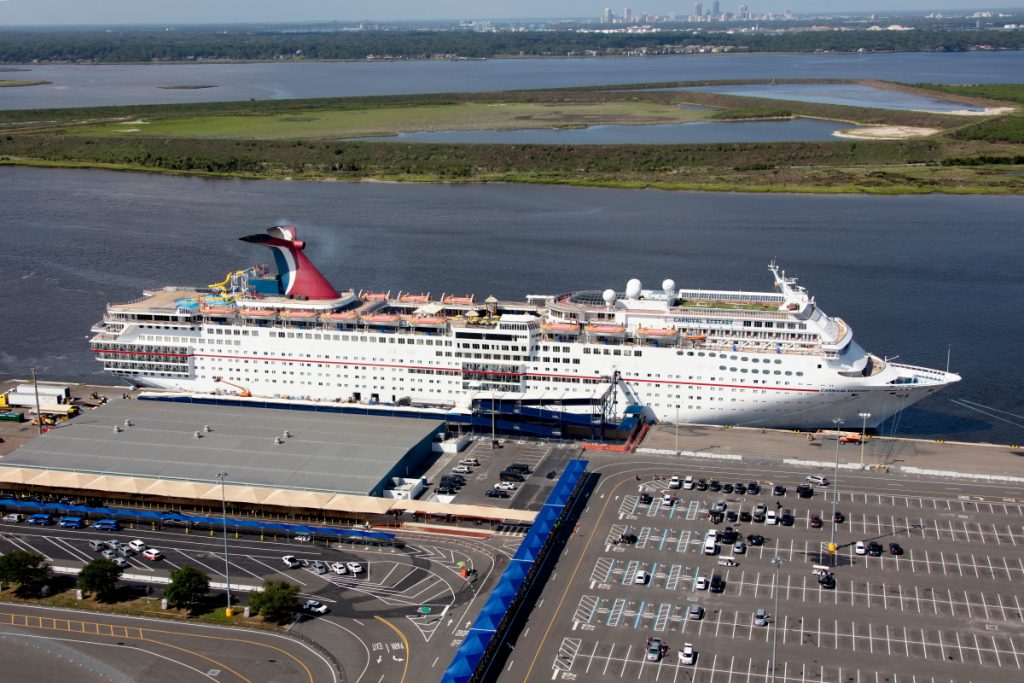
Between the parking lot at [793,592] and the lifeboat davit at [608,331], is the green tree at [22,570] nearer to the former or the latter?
the parking lot at [793,592]

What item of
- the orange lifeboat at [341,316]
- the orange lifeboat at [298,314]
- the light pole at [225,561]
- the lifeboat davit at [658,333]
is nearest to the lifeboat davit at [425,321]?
the orange lifeboat at [341,316]

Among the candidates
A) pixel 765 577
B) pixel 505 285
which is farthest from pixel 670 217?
pixel 765 577

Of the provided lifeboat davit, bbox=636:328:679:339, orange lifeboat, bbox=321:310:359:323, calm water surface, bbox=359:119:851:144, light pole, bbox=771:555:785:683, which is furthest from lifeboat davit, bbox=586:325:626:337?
calm water surface, bbox=359:119:851:144

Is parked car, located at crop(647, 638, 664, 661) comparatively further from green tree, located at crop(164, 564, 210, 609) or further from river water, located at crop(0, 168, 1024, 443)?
river water, located at crop(0, 168, 1024, 443)

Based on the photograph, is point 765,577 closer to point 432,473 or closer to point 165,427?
point 432,473

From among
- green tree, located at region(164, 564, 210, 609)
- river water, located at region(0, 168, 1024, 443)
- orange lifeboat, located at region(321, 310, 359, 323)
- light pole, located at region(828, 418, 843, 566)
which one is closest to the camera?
green tree, located at region(164, 564, 210, 609)
